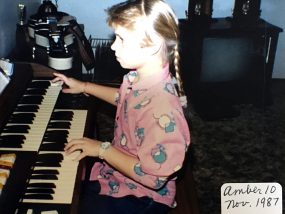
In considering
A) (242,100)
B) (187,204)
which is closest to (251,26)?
(242,100)

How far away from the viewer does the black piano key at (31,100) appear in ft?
6.35

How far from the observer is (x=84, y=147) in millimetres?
1529

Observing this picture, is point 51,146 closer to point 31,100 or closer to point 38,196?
point 38,196

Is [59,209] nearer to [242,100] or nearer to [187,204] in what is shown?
[187,204]

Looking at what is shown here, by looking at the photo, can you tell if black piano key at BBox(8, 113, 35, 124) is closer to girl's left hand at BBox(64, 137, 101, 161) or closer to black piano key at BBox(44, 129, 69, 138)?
black piano key at BBox(44, 129, 69, 138)

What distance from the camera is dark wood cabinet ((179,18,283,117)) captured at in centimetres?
420

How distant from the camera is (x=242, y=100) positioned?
4.60 meters

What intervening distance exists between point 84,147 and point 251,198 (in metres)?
0.71

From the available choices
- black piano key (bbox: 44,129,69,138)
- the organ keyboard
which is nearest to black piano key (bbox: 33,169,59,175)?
the organ keyboard

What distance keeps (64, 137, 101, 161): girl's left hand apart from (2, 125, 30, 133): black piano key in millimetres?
254

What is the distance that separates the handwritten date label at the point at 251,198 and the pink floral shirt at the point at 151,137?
352 mm

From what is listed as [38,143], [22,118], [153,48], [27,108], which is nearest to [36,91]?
[27,108]

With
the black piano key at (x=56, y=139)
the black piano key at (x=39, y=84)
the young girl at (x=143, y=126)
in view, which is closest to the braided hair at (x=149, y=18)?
the young girl at (x=143, y=126)

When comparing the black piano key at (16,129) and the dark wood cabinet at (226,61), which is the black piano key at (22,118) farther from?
the dark wood cabinet at (226,61)
